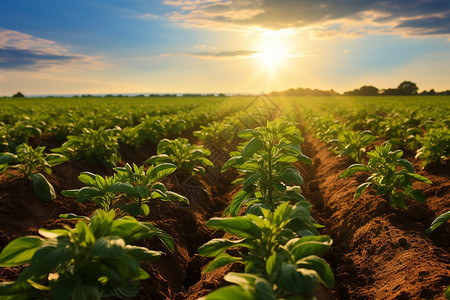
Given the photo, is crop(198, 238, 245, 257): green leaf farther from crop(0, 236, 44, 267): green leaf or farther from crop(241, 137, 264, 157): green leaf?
crop(241, 137, 264, 157): green leaf

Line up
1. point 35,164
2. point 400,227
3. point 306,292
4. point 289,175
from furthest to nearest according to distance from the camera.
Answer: point 35,164
point 400,227
point 289,175
point 306,292

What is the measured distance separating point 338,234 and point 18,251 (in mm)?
3659

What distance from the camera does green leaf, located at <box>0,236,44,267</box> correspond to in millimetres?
1653

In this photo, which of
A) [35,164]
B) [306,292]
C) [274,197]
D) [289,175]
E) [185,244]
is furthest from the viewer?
[35,164]

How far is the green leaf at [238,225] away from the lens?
182 centimetres

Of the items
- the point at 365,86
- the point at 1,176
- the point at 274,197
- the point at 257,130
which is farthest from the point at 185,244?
the point at 365,86

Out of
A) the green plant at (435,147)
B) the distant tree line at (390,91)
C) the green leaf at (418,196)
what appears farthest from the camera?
the distant tree line at (390,91)

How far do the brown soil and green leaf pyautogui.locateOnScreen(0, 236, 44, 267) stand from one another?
118 cm

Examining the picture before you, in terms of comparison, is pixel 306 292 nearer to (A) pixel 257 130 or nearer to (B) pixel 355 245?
(A) pixel 257 130

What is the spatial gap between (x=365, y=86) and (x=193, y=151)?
92852mm

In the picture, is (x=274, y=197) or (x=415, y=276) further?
(x=274, y=197)

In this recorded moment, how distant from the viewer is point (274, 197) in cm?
326

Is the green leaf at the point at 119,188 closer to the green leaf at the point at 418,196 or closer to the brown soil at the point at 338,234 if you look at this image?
the brown soil at the point at 338,234

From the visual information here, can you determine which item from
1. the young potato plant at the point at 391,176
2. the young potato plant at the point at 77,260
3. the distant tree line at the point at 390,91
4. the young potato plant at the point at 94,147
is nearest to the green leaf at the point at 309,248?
the young potato plant at the point at 77,260
